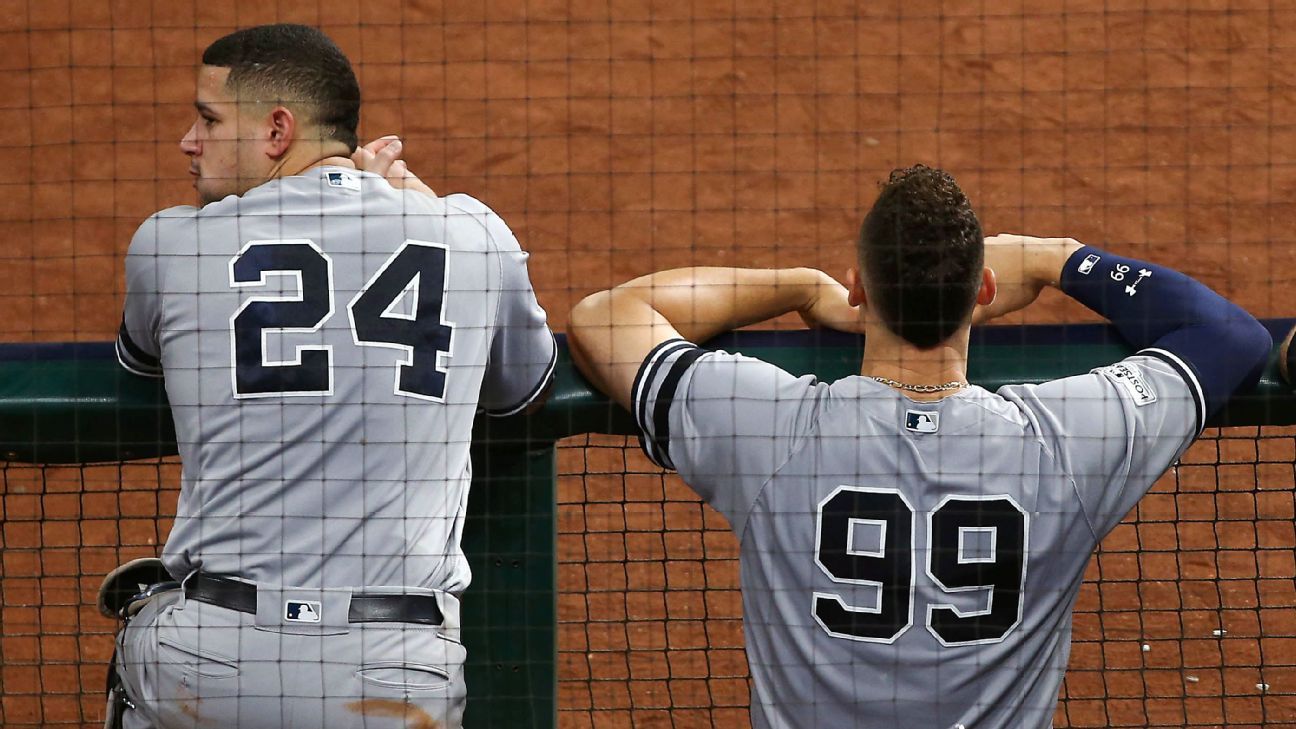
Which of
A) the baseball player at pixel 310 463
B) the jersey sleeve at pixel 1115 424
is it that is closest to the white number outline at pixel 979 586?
the jersey sleeve at pixel 1115 424

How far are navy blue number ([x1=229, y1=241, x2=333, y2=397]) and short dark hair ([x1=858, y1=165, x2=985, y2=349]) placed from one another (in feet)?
3.02

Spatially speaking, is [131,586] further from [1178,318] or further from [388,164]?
[1178,318]

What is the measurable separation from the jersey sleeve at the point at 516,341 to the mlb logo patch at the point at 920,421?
663 millimetres

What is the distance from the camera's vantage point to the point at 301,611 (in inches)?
105

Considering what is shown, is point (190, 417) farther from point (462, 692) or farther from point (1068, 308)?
point (1068, 308)

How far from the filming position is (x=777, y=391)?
265cm

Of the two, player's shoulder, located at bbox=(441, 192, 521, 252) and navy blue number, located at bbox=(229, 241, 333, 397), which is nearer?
navy blue number, located at bbox=(229, 241, 333, 397)

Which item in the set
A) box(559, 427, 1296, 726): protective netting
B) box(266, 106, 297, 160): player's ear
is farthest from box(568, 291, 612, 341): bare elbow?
box(559, 427, 1296, 726): protective netting

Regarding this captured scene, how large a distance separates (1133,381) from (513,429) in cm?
111

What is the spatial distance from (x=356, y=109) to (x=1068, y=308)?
15.6 ft

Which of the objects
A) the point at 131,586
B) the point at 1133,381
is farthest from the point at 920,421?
the point at 131,586

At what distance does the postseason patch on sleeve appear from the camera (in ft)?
8.59

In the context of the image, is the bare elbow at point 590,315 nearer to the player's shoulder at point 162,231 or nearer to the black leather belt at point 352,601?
the black leather belt at point 352,601

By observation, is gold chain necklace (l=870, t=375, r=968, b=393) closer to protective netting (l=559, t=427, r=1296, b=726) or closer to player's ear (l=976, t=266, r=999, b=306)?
player's ear (l=976, t=266, r=999, b=306)
